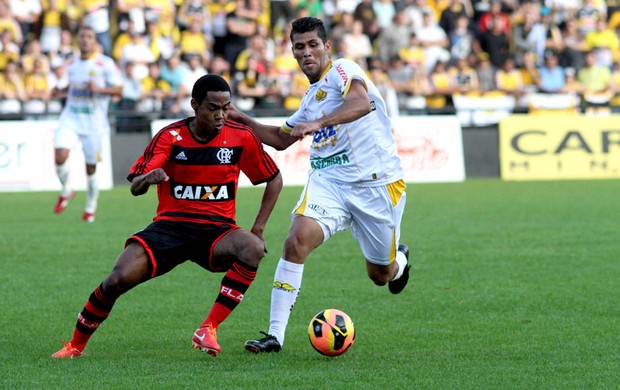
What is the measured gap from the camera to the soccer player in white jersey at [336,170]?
727cm

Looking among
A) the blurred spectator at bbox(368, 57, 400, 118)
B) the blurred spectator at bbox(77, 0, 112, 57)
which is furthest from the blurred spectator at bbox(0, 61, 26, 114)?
the blurred spectator at bbox(368, 57, 400, 118)

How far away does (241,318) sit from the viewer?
8555mm

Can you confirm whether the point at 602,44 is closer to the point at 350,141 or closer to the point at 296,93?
the point at 296,93

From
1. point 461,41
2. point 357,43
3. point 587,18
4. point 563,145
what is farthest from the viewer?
point 587,18

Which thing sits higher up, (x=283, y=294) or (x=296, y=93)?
(x=296, y=93)

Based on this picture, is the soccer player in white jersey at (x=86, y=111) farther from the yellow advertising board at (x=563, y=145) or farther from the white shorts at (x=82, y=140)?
the yellow advertising board at (x=563, y=145)

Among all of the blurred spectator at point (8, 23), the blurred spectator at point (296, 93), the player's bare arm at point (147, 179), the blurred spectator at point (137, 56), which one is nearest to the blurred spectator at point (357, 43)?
the blurred spectator at point (296, 93)

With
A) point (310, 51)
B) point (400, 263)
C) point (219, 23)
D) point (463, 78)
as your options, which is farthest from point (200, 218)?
point (463, 78)

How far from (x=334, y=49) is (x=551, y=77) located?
14.8ft

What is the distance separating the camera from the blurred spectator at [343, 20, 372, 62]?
2317 centimetres

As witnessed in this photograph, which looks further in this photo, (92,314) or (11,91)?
(11,91)

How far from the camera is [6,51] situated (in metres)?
21.4

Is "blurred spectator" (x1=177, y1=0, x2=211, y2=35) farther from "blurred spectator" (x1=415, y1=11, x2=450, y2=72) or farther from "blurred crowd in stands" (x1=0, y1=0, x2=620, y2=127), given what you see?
"blurred spectator" (x1=415, y1=11, x2=450, y2=72)

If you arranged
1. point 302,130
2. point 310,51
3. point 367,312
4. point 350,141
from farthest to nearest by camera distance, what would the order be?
point 367,312 < point 350,141 < point 310,51 < point 302,130
